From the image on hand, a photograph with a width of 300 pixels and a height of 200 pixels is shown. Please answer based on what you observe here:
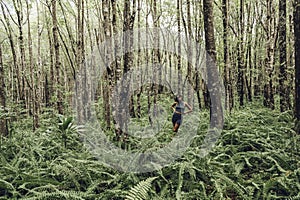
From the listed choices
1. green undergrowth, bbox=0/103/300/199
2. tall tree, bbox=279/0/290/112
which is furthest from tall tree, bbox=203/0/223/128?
tall tree, bbox=279/0/290/112

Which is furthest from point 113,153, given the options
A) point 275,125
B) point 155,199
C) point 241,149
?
point 275,125

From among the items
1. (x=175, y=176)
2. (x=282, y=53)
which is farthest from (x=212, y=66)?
(x=282, y=53)

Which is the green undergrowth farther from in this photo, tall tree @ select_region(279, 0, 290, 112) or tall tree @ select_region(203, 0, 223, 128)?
tall tree @ select_region(279, 0, 290, 112)

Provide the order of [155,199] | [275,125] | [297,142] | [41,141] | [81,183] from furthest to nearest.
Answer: [275,125]
[41,141]
[297,142]
[81,183]
[155,199]

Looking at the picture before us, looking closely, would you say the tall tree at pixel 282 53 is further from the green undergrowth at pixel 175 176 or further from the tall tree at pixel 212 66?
the green undergrowth at pixel 175 176

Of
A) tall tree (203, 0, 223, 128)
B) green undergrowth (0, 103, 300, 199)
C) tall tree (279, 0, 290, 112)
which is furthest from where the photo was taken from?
tall tree (279, 0, 290, 112)

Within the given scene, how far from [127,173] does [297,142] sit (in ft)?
13.6

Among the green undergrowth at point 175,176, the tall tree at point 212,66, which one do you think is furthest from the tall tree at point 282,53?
the green undergrowth at point 175,176

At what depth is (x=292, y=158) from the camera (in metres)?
6.17

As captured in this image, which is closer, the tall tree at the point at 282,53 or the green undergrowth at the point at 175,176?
the green undergrowth at the point at 175,176

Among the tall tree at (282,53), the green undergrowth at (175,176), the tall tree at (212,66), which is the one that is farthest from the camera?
the tall tree at (282,53)

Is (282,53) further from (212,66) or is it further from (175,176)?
(175,176)

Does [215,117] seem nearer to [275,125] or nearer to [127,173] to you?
[275,125]

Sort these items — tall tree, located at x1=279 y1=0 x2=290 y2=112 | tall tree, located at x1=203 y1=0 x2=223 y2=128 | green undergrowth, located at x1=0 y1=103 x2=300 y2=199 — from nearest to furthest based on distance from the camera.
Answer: green undergrowth, located at x1=0 y1=103 x2=300 y2=199, tall tree, located at x1=203 y1=0 x2=223 y2=128, tall tree, located at x1=279 y1=0 x2=290 y2=112
